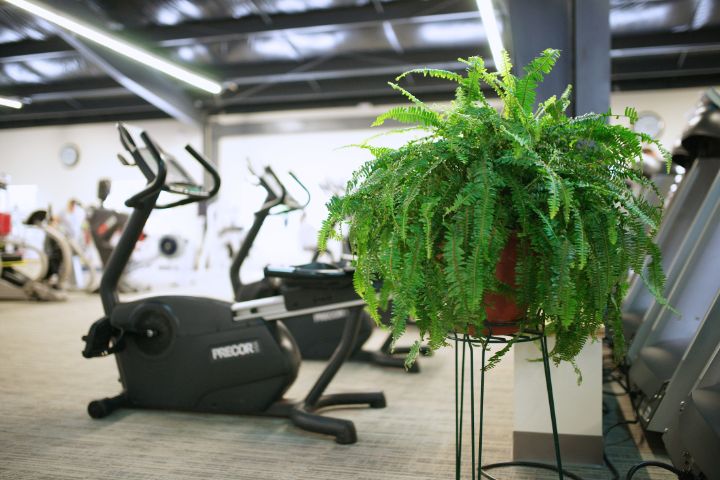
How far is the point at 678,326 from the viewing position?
3.01 m

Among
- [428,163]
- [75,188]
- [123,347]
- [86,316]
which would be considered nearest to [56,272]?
[86,316]

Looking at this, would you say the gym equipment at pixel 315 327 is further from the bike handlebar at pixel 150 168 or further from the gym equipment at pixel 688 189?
the gym equipment at pixel 688 189

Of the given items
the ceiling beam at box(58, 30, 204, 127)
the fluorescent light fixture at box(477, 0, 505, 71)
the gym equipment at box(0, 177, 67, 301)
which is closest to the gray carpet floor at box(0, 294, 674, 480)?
the fluorescent light fixture at box(477, 0, 505, 71)

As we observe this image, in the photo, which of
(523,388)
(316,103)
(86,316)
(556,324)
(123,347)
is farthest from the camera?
(316,103)

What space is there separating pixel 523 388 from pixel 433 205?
1327 millimetres

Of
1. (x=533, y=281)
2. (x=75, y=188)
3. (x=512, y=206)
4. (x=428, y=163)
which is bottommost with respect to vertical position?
(x=75, y=188)

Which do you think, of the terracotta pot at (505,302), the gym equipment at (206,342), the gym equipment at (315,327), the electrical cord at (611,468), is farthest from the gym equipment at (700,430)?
the gym equipment at (315,327)

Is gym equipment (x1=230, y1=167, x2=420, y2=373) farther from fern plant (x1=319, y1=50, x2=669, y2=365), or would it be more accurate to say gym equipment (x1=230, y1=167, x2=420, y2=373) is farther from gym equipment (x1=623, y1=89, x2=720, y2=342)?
fern plant (x1=319, y1=50, x2=669, y2=365)

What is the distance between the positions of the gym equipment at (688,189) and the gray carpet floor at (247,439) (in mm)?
1020

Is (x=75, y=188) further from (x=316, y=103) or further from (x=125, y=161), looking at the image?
(x=125, y=161)

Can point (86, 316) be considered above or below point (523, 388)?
below

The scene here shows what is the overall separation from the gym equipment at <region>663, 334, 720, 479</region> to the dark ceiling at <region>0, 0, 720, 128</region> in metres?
6.70

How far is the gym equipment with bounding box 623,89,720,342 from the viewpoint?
342cm

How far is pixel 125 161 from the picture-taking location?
302cm
